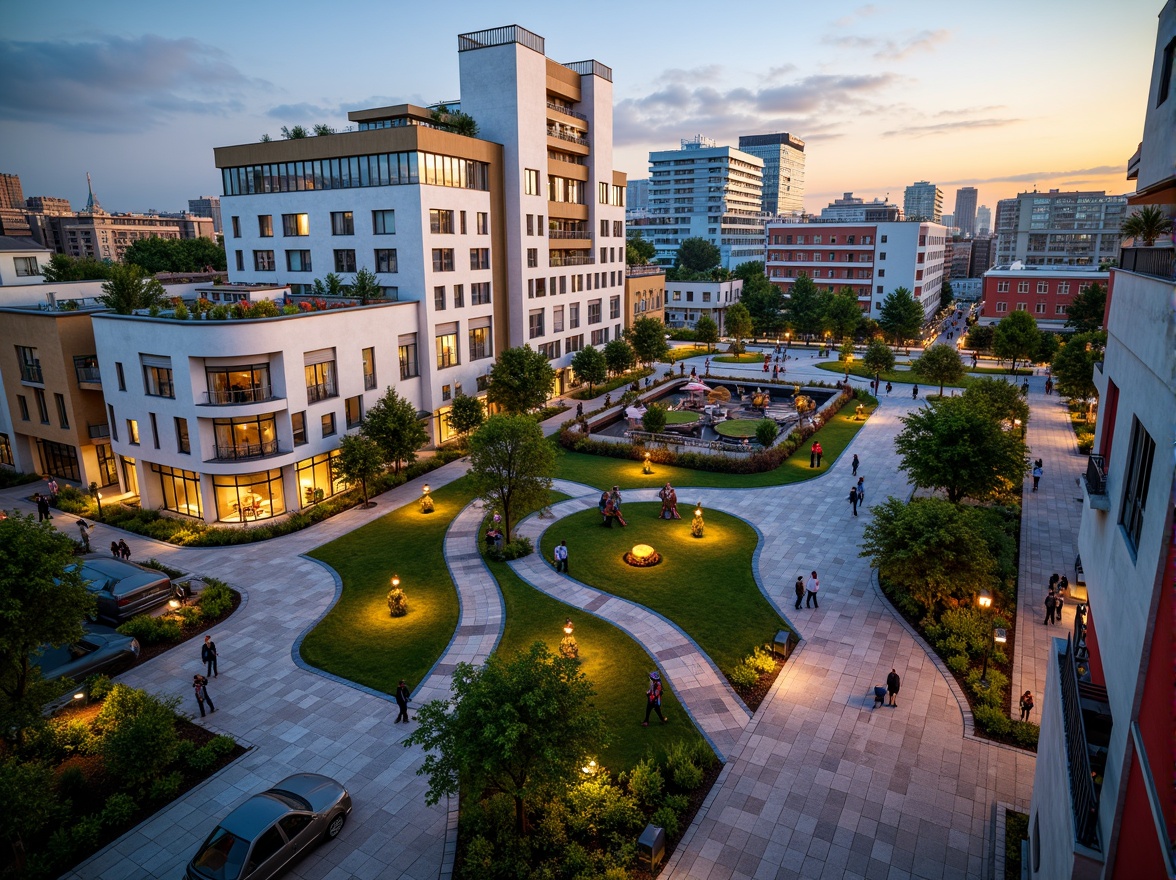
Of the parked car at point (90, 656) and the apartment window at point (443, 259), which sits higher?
the apartment window at point (443, 259)

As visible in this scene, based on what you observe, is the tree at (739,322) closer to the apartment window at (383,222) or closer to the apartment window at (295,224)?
the apartment window at (383,222)

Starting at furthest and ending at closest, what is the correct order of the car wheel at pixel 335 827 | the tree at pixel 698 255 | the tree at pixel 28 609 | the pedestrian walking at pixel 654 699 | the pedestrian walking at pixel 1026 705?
the tree at pixel 698 255 < the pedestrian walking at pixel 654 699 < the pedestrian walking at pixel 1026 705 < the tree at pixel 28 609 < the car wheel at pixel 335 827

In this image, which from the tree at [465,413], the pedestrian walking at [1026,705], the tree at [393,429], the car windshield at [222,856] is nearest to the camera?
the car windshield at [222,856]

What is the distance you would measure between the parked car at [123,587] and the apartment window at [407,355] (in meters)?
19.7

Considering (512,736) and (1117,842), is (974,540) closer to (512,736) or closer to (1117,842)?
(1117,842)

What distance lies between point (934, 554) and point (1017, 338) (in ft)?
178

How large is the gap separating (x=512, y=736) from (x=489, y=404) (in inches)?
1454

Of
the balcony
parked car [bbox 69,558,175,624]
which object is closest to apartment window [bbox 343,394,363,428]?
parked car [bbox 69,558,175,624]

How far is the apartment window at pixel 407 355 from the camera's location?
42.6 metres

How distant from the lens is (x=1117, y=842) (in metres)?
8.12

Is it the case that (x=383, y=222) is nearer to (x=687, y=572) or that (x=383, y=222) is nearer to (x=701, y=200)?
(x=687, y=572)

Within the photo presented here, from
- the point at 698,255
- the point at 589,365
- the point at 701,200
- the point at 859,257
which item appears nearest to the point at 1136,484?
the point at 589,365

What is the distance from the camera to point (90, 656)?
2142 centimetres

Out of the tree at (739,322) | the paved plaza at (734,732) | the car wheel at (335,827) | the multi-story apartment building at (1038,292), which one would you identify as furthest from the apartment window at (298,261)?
the multi-story apartment building at (1038,292)
